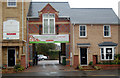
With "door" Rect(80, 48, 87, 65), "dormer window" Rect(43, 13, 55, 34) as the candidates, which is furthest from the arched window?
"door" Rect(80, 48, 87, 65)

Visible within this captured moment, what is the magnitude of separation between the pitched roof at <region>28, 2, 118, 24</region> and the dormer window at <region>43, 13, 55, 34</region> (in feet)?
5.45

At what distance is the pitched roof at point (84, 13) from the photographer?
25211mm

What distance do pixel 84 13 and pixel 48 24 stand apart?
6.05 m

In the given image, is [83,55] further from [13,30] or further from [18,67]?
[13,30]

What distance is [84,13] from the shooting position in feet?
91.5

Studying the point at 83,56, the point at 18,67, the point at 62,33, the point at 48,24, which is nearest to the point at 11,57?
the point at 18,67

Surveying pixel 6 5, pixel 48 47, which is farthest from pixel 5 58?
pixel 48 47

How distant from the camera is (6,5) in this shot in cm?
2266

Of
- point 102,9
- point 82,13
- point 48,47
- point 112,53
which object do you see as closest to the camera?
point 112,53

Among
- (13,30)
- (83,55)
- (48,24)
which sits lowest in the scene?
(83,55)

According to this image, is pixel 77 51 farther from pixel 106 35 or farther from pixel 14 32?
pixel 14 32

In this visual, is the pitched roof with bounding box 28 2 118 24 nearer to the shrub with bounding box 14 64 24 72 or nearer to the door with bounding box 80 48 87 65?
the door with bounding box 80 48 87 65

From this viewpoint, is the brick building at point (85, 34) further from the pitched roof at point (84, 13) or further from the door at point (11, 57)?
the door at point (11, 57)

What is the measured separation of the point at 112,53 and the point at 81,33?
483 cm
